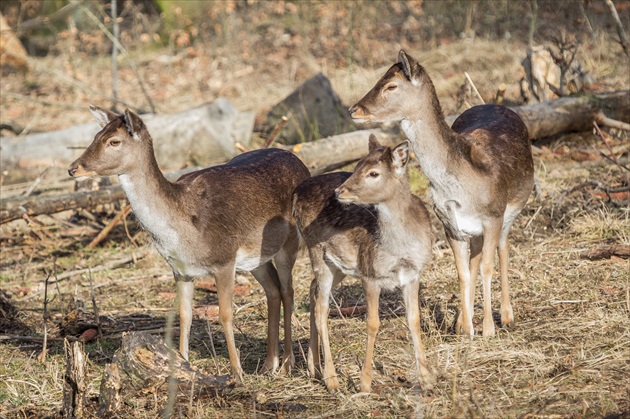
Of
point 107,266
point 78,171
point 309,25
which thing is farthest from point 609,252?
point 309,25

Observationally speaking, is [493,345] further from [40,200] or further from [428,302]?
[40,200]

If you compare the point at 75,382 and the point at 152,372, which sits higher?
the point at 75,382

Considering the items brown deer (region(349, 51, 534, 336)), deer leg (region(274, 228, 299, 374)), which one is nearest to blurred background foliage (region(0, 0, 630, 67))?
brown deer (region(349, 51, 534, 336))

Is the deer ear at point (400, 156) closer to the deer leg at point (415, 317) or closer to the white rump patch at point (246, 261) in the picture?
the deer leg at point (415, 317)

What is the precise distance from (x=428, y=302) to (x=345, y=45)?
11.7 m

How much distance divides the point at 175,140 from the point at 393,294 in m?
5.58

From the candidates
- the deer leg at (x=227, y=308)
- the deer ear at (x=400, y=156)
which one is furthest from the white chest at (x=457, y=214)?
the deer leg at (x=227, y=308)

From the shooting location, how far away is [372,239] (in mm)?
5703

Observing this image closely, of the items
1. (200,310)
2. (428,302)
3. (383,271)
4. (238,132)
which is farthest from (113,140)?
(238,132)

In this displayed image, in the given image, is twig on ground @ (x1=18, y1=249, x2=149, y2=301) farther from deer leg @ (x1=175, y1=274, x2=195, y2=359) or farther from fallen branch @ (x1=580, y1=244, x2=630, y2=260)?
fallen branch @ (x1=580, y1=244, x2=630, y2=260)

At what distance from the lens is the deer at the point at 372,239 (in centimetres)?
550

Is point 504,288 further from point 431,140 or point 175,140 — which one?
point 175,140

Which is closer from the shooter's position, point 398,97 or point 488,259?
point 398,97

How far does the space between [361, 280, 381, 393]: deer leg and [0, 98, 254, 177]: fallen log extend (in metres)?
6.86
